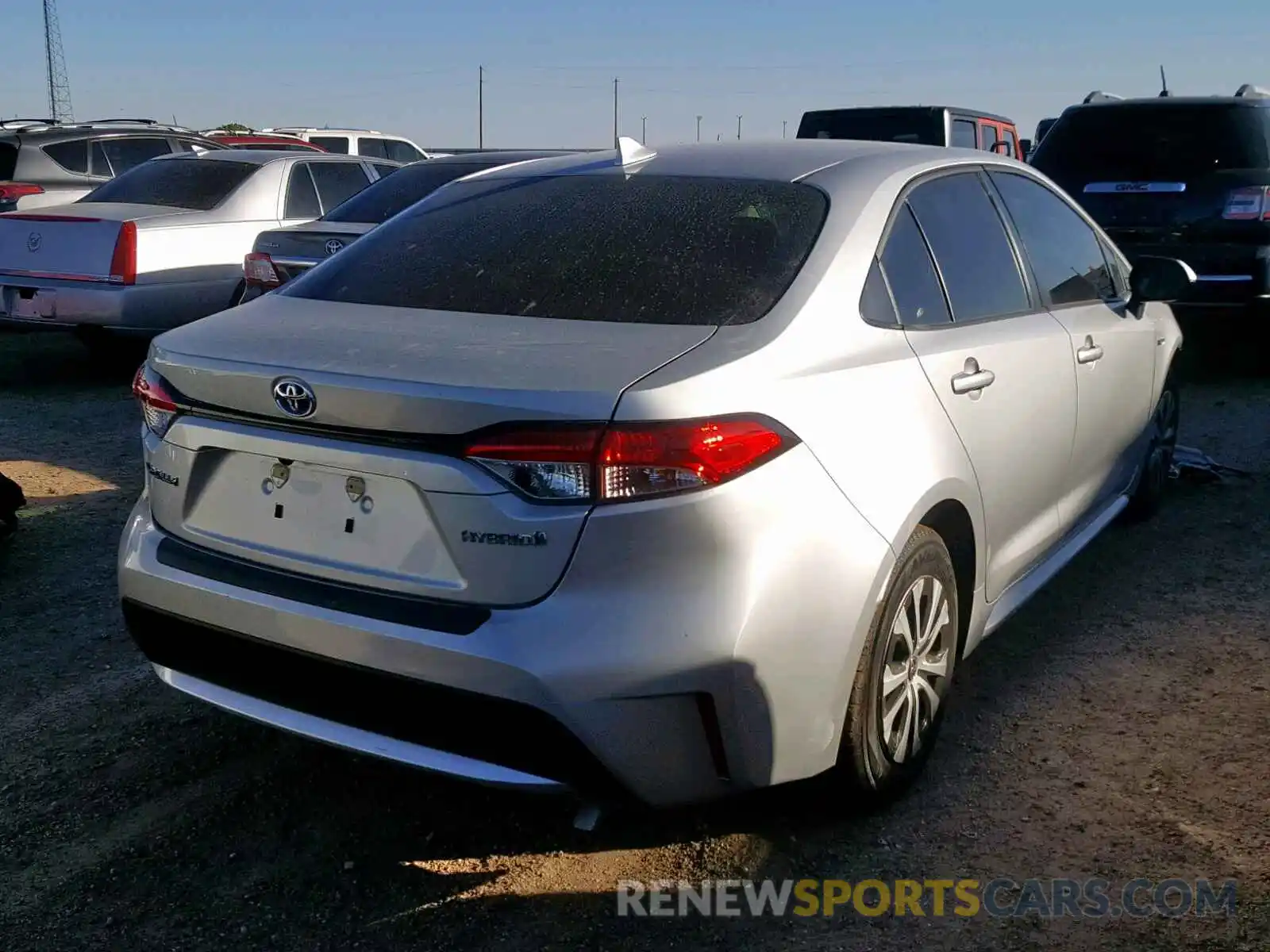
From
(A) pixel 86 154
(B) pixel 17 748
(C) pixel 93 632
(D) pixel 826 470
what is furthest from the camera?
(A) pixel 86 154

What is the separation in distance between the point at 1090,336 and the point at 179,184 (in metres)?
7.03

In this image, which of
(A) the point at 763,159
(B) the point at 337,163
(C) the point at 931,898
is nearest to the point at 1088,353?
(A) the point at 763,159

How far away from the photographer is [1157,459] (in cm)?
532

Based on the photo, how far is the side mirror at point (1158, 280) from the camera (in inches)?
176

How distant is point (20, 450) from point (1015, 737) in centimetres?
556

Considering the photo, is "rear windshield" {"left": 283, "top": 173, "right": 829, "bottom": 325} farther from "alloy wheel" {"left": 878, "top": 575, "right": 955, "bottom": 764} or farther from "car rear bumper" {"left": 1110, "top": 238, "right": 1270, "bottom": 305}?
"car rear bumper" {"left": 1110, "top": 238, "right": 1270, "bottom": 305}

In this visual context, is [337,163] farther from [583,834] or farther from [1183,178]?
[583,834]

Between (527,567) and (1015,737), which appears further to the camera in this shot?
(1015,737)

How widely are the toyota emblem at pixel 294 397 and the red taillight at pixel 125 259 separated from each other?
6196 mm

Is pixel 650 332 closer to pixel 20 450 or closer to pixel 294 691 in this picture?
pixel 294 691

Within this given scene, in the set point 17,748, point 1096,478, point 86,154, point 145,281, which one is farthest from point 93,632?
point 86,154

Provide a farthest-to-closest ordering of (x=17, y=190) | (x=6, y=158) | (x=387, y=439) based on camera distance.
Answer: (x=6, y=158), (x=17, y=190), (x=387, y=439)

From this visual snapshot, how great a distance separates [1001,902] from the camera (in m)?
2.76

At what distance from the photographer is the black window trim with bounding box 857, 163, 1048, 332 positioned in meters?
3.13
